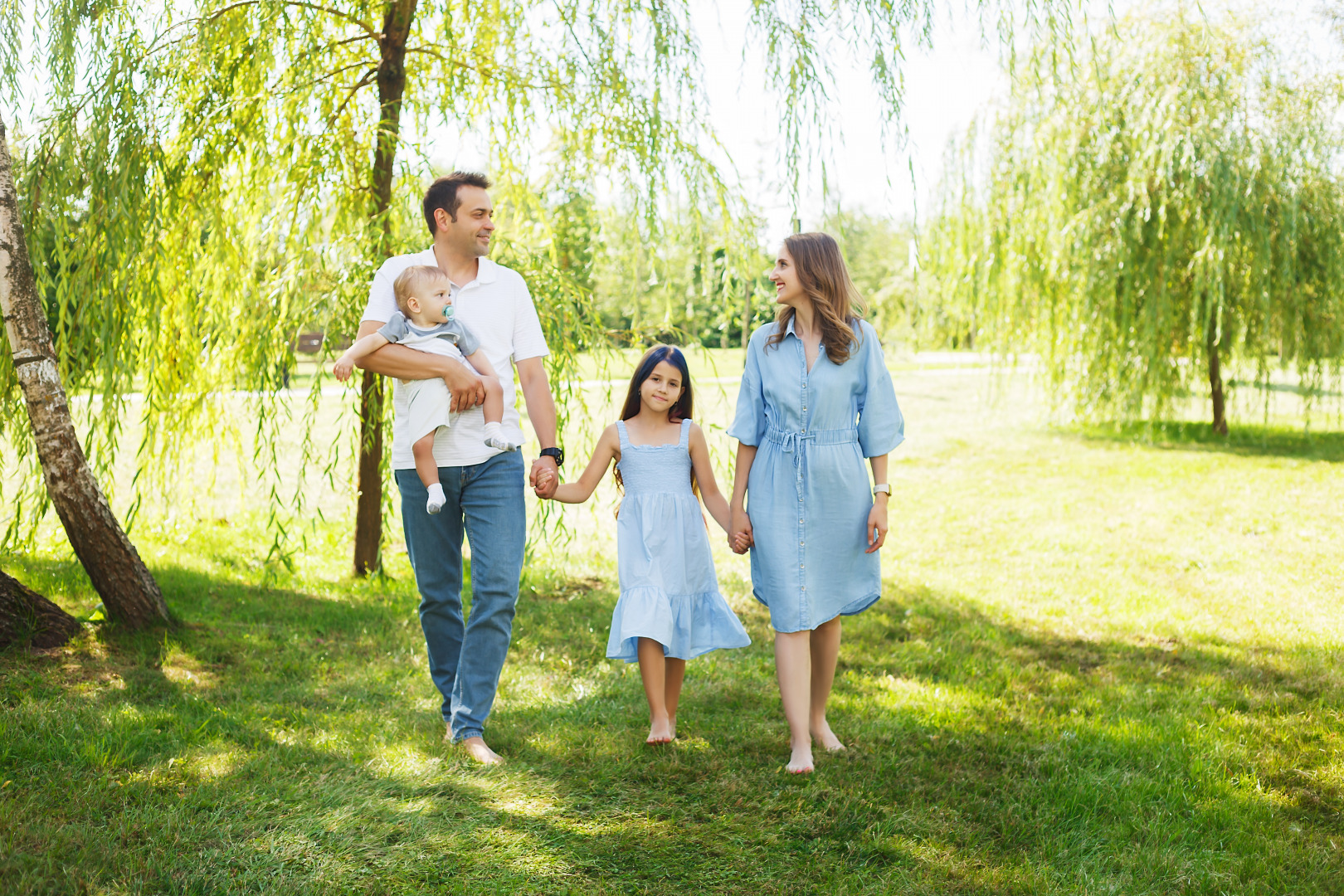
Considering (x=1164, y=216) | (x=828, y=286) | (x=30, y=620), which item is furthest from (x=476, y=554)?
(x=1164, y=216)

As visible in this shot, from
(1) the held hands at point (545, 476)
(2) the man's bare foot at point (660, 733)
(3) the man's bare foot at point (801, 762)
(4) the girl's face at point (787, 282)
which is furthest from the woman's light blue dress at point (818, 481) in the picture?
(1) the held hands at point (545, 476)

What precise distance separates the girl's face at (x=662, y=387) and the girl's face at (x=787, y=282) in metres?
0.42

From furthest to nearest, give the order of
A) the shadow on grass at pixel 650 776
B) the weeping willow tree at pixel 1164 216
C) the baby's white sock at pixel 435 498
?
1. the weeping willow tree at pixel 1164 216
2. the baby's white sock at pixel 435 498
3. the shadow on grass at pixel 650 776

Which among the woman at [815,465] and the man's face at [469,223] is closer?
the man's face at [469,223]

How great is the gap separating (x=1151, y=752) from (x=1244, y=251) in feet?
27.6

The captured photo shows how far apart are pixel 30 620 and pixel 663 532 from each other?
254cm

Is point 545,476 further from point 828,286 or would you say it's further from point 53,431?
point 53,431

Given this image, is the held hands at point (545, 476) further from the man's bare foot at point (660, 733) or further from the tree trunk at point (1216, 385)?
the tree trunk at point (1216, 385)

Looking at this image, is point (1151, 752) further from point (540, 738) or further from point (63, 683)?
point (63, 683)

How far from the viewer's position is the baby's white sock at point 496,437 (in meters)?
3.01

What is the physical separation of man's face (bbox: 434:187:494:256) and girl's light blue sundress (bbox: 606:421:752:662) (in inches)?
30.1

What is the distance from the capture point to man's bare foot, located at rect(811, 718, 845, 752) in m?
3.33

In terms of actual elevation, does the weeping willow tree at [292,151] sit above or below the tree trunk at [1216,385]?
above

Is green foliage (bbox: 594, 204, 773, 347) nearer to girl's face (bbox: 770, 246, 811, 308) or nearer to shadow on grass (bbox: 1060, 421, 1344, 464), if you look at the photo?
girl's face (bbox: 770, 246, 811, 308)
